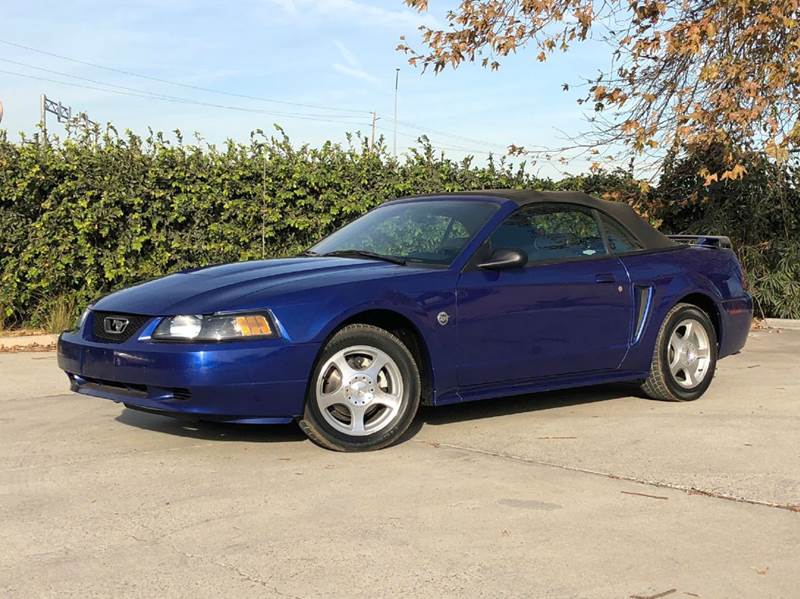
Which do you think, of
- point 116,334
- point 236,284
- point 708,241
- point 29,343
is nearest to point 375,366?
point 236,284

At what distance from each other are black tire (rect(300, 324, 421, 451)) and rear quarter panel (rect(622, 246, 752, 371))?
1918 millimetres

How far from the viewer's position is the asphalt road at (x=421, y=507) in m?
3.70

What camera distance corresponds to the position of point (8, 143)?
11.1m

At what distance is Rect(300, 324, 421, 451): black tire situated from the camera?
18.3ft

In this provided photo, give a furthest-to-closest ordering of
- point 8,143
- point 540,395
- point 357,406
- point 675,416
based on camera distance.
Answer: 1. point 8,143
2. point 540,395
3. point 675,416
4. point 357,406

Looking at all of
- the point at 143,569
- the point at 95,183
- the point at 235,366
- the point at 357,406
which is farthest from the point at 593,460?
the point at 95,183

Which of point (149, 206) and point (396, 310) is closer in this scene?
point (396, 310)

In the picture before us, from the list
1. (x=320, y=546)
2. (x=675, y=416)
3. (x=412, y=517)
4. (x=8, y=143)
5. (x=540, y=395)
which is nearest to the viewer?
(x=320, y=546)

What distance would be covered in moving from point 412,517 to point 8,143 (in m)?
8.36

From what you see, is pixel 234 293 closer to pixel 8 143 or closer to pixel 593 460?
pixel 593 460

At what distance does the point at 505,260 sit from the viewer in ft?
20.1

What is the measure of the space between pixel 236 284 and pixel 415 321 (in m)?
1.05

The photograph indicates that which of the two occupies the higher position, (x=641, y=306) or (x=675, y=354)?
(x=641, y=306)

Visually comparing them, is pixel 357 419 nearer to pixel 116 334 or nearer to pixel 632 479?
pixel 116 334
